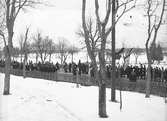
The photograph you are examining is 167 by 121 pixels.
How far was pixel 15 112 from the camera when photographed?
1162 centimetres

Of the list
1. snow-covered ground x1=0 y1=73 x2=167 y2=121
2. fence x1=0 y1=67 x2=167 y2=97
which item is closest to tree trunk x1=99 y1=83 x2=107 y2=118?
snow-covered ground x1=0 y1=73 x2=167 y2=121

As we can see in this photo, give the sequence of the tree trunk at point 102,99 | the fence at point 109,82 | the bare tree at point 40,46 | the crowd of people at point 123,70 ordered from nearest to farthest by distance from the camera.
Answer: the tree trunk at point 102,99, the fence at point 109,82, the crowd of people at point 123,70, the bare tree at point 40,46

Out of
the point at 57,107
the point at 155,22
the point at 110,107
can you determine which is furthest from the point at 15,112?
the point at 155,22

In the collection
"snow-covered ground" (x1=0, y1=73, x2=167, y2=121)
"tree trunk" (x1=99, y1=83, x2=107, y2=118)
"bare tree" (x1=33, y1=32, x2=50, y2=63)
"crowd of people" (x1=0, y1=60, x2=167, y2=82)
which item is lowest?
"snow-covered ground" (x1=0, y1=73, x2=167, y2=121)

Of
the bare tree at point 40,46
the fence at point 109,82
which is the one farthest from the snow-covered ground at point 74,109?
the bare tree at point 40,46

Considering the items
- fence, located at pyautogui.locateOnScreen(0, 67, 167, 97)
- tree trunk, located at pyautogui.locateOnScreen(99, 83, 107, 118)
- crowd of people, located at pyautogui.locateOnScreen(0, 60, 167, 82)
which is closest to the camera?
tree trunk, located at pyautogui.locateOnScreen(99, 83, 107, 118)

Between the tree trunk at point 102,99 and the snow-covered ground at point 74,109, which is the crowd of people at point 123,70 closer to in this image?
the snow-covered ground at point 74,109

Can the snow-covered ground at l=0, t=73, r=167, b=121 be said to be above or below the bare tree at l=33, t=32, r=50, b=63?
below

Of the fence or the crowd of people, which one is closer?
the fence

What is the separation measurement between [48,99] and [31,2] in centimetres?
603

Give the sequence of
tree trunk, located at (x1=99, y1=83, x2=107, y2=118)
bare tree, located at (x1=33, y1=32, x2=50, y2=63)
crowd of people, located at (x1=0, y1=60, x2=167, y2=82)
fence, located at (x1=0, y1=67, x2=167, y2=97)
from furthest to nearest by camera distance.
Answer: bare tree, located at (x1=33, y1=32, x2=50, y2=63) → crowd of people, located at (x1=0, y1=60, x2=167, y2=82) → fence, located at (x1=0, y1=67, x2=167, y2=97) → tree trunk, located at (x1=99, y1=83, x2=107, y2=118)

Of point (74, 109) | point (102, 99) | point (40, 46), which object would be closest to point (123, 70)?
point (74, 109)

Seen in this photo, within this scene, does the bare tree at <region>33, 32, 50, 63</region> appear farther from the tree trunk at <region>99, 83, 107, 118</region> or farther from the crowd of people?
the tree trunk at <region>99, 83, 107, 118</region>

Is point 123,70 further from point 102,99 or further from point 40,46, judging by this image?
point 40,46
